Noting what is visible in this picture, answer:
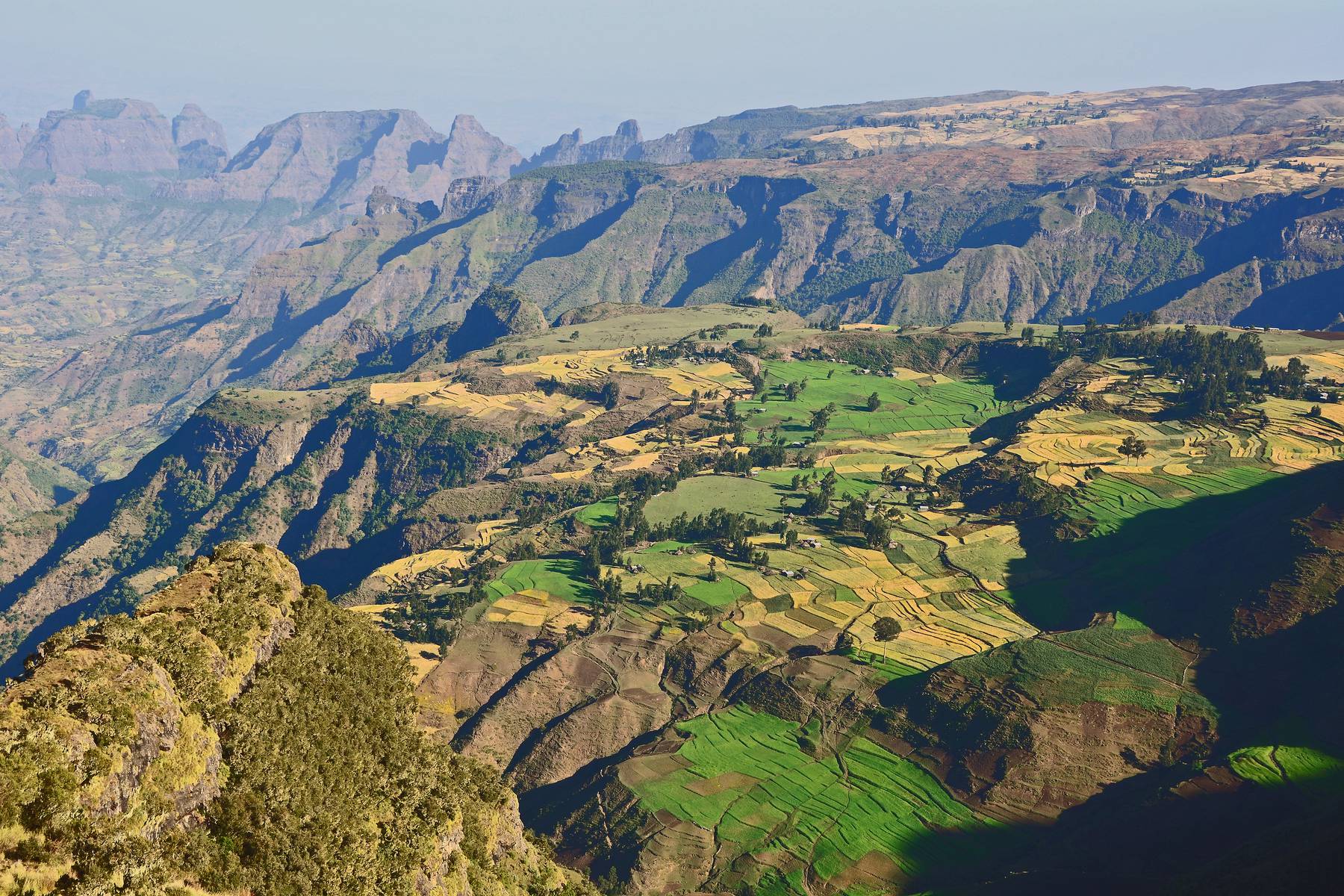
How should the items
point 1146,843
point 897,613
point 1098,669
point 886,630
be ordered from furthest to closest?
point 897,613, point 886,630, point 1098,669, point 1146,843

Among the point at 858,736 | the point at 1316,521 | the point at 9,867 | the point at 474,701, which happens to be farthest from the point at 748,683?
the point at 9,867

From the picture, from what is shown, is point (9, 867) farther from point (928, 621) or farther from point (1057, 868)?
point (928, 621)

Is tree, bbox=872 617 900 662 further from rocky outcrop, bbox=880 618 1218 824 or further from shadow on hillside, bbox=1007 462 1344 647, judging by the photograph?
shadow on hillside, bbox=1007 462 1344 647

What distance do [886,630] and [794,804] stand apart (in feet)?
145

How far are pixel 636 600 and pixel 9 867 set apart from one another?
522 feet

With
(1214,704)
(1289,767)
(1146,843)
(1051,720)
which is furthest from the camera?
(1214,704)

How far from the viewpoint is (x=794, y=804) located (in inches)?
5349

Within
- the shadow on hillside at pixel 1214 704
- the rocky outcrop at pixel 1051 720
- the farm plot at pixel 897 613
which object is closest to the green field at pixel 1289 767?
the shadow on hillside at pixel 1214 704

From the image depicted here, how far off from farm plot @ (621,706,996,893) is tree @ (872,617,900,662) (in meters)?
25.2

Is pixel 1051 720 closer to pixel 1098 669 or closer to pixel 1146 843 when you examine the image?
pixel 1098 669

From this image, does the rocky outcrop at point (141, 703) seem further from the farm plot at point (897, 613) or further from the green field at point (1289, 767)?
the farm plot at point (897, 613)

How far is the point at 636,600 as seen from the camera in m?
199

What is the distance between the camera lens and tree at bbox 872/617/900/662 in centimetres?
17075

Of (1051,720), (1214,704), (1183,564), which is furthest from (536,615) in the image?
(1183,564)
